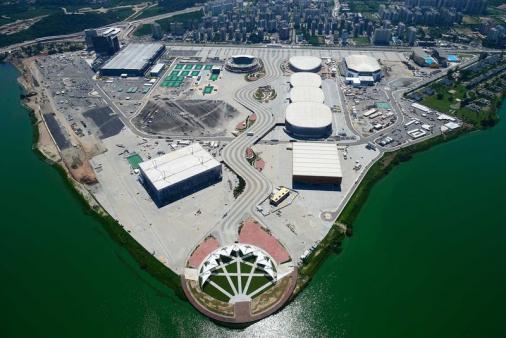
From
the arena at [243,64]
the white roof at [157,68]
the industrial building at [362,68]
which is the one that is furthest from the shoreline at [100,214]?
the industrial building at [362,68]

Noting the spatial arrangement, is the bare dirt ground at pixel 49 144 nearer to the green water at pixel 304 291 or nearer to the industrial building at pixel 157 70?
the green water at pixel 304 291

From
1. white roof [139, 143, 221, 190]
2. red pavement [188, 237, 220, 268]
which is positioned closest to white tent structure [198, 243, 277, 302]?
red pavement [188, 237, 220, 268]

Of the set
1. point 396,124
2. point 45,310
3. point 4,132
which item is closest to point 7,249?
point 45,310

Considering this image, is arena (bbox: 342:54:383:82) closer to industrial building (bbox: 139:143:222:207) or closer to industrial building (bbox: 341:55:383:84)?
industrial building (bbox: 341:55:383:84)

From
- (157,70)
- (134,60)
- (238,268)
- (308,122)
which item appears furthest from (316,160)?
(134,60)

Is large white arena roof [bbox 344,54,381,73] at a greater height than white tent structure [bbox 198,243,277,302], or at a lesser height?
greater

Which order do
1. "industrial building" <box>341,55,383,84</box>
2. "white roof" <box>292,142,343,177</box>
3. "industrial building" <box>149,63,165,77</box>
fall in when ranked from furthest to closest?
"industrial building" <box>149,63,165,77</box>
"industrial building" <box>341,55,383,84</box>
"white roof" <box>292,142,343,177</box>

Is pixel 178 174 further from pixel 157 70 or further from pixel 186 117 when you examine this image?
pixel 157 70

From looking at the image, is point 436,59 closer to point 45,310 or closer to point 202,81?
point 202,81
